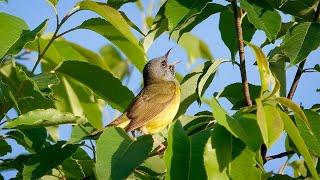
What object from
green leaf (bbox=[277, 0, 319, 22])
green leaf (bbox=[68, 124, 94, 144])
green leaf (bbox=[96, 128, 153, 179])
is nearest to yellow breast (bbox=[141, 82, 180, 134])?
green leaf (bbox=[277, 0, 319, 22])

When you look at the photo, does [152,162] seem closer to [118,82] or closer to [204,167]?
[118,82]

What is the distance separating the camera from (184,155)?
2.53 metres

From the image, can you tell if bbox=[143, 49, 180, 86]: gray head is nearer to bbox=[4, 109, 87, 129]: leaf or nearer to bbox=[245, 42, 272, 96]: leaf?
bbox=[4, 109, 87, 129]: leaf

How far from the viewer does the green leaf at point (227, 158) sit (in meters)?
2.48

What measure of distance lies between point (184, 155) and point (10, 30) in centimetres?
125

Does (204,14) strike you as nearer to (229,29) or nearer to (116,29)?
(229,29)

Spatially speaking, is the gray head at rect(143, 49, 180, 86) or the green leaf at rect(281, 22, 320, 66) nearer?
the green leaf at rect(281, 22, 320, 66)

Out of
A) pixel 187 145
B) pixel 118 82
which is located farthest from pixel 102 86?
pixel 187 145

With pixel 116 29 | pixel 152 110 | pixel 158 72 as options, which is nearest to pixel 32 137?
pixel 116 29

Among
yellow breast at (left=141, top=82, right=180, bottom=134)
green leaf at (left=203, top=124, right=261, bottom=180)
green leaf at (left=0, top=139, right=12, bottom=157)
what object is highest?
green leaf at (left=203, top=124, right=261, bottom=180)

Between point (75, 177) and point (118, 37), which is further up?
point (118, 37)

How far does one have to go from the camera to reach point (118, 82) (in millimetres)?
3664

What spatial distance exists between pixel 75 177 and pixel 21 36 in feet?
2.28

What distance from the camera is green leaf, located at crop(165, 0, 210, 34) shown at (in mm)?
3220
